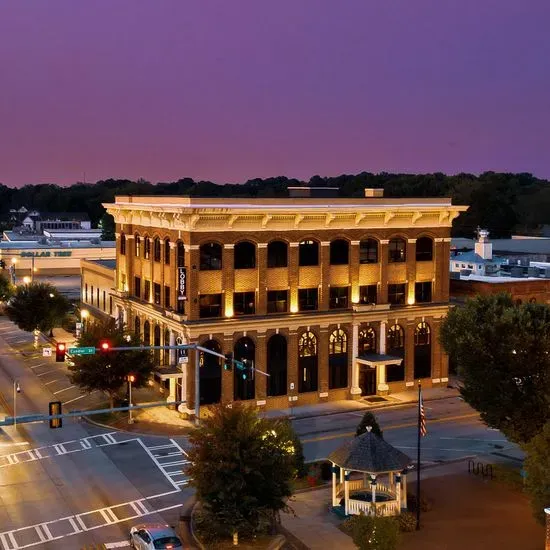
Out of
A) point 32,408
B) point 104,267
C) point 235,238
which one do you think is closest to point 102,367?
point 32,408

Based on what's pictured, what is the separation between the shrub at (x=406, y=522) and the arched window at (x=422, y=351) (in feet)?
90.4

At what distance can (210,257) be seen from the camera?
53.8 meters

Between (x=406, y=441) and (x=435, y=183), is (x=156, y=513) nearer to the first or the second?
(x=406, y=441)

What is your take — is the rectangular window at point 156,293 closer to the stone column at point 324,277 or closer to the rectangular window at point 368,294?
the stone column at point 324,277

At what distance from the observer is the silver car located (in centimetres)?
3047

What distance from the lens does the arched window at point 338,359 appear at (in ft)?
190

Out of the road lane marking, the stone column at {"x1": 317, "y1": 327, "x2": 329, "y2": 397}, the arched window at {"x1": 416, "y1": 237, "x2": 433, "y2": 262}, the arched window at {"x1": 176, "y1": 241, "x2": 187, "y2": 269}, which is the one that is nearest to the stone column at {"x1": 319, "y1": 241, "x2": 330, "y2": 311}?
the stone column at {"x1": 317, "y1": 327, "x2": 329, "y2": 397}

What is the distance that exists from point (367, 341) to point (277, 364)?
25.4ft

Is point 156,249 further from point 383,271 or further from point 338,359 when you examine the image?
point 383,271

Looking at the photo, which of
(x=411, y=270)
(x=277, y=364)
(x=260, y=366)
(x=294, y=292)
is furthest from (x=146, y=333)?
(x=411, y=270)

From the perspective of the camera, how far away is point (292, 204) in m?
55.9

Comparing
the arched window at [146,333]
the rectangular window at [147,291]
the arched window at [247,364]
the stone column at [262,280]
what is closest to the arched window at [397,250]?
the stone column at [262,280]

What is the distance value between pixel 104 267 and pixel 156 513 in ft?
148

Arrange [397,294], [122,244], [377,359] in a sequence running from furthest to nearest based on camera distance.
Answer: [122,244]
[397,294]
[377,359]
